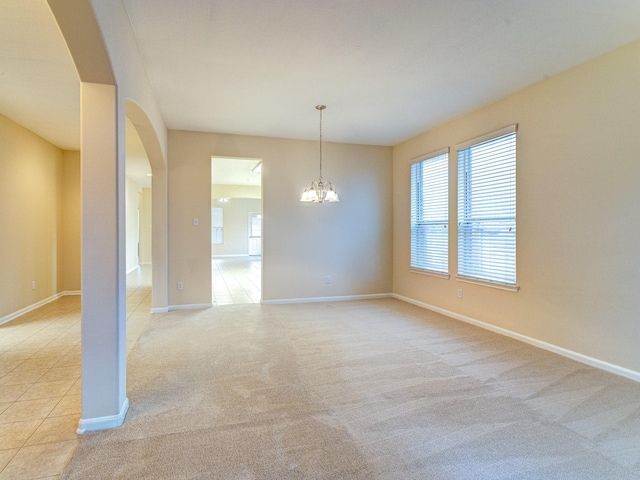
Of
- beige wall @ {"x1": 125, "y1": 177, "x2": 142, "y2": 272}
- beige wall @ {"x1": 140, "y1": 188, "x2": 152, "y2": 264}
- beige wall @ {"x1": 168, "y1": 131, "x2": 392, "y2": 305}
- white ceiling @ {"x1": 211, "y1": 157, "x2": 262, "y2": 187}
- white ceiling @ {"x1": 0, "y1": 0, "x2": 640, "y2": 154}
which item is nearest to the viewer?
white ceiling @ {"x1": 0, "y1": 0, "x2": 640, "y2": 154}

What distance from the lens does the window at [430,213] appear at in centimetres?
499

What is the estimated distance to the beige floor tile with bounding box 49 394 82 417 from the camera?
7.57ft

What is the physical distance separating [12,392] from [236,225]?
486 inches

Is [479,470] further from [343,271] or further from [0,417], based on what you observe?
[343,271]

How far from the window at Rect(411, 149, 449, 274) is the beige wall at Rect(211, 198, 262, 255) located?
1027cm

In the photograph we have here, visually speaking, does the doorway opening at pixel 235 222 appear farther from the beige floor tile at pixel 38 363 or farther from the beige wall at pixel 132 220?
the beige floor tile at pixel 38 363

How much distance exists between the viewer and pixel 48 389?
265cm

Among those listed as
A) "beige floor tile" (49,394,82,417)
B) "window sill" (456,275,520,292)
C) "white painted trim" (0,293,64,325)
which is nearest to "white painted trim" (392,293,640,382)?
"window sill" (456,275,520,292)

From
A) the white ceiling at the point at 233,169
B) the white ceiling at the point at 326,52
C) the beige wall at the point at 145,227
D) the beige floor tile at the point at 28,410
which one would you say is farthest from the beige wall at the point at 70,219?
the beige wall at the point at 145,227

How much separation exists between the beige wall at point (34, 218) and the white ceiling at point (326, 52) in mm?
689

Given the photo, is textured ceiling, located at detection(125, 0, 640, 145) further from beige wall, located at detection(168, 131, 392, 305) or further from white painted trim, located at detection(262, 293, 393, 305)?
white painted trim, located at detection(262, 293, 393, 305)

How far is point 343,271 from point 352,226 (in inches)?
32.4

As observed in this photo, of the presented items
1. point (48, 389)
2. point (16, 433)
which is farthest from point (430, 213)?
point (16, 433)

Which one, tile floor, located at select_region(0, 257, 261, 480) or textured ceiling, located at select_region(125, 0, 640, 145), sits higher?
textured ceiling, located at select_region(125, 0, 640, 145)
